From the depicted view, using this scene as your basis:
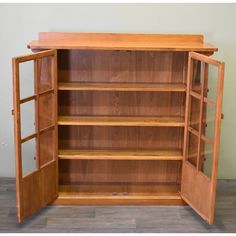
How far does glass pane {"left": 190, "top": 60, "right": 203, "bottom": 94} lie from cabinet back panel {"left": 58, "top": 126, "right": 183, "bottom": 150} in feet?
1.08

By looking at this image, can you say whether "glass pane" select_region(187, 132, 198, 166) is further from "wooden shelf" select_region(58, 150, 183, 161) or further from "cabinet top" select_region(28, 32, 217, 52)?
"cabinet top" select_region(28, 32, 217, 52)

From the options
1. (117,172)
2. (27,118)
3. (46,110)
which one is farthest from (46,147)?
(117,172)

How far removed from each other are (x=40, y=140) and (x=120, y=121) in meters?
0.46

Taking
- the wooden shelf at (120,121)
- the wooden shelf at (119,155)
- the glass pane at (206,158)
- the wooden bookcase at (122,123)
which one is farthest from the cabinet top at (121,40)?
the wooden shelf at (119,155)

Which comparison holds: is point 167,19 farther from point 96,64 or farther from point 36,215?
point 36,215

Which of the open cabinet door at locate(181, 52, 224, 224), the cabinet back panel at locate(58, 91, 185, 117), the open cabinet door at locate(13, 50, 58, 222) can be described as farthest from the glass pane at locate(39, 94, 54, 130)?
the open cabinet door at locate(181, 52, 224, 224)

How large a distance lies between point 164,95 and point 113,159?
1.56 ft

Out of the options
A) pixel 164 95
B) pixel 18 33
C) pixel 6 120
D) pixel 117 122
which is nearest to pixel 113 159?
pixel 117 122

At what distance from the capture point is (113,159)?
284 cm

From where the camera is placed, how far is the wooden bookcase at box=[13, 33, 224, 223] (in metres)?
2.58

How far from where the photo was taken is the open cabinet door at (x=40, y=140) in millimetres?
2463

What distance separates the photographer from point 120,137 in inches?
115

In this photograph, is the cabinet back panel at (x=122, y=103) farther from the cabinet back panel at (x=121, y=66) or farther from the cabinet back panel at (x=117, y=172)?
the cabinet back panel at (x=117, y=172)

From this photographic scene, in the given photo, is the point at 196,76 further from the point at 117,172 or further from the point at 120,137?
the point at 117,172
